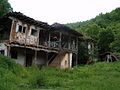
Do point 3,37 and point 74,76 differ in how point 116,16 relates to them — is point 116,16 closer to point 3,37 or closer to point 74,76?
point 3,37

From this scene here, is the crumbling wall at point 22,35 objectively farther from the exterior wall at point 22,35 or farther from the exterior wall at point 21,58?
the exterior wall at point 21,58

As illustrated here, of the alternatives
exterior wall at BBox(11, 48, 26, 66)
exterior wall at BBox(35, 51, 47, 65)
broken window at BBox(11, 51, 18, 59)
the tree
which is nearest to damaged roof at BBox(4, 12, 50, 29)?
exterior wall at BBox(11, 48, 26, 66)

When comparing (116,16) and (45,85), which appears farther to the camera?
(116,16)

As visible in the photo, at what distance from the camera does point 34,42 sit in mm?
36188

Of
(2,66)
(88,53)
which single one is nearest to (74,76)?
(2,66)

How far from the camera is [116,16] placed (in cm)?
7500

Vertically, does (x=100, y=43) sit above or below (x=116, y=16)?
below

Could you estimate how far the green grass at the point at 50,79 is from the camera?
2069 cm

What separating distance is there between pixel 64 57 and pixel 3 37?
316 inches

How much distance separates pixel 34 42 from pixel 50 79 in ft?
37.1

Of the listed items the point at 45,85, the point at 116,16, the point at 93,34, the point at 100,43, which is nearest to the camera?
the point at 45,85

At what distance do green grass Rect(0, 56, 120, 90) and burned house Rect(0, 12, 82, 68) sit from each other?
5.06 meters

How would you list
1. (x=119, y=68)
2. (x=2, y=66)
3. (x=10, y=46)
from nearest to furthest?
(x=2, y=66), (x=10, y=46), (x=119, y=68)

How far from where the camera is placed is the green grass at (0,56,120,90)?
67.9 ft
